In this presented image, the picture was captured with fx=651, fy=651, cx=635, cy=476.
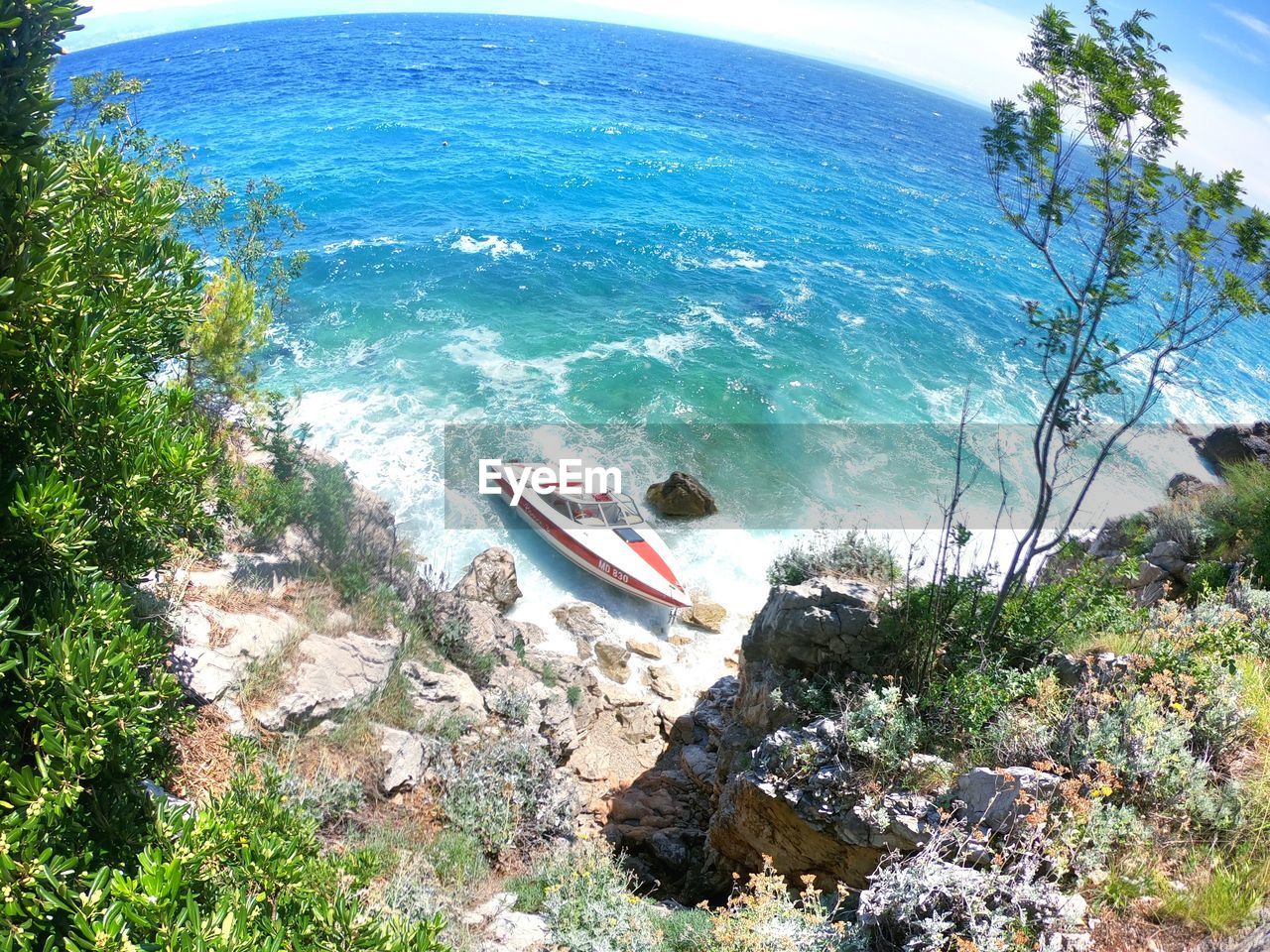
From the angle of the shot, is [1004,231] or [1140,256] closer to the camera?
[1140,256]

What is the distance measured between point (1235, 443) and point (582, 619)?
87.9 feet

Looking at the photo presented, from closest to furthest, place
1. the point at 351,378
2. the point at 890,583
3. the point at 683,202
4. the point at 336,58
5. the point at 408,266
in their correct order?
the point at 890,583
the point at 351,378
the point at 408,266
the point at 683,202
the point at 336,58

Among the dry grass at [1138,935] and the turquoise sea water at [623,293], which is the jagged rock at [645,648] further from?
the dry grass at [1138,935]

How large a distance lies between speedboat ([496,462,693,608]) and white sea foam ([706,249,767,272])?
21439mm

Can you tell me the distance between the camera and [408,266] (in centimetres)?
3134

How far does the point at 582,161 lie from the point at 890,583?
48.4 meters

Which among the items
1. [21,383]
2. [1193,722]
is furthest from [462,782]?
[1193,722]

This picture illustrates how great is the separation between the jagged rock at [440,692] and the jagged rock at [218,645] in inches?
71.2

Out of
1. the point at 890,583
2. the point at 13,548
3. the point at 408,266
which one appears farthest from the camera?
the point at 408,266

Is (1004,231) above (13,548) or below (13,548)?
above

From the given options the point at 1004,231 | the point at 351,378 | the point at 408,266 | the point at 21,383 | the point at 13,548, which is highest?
the point at 1004,231

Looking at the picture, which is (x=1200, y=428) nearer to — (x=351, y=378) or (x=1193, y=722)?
(x=1193, y=722)

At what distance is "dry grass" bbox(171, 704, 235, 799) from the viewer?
232 inches

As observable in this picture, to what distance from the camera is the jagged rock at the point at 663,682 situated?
1434cm
